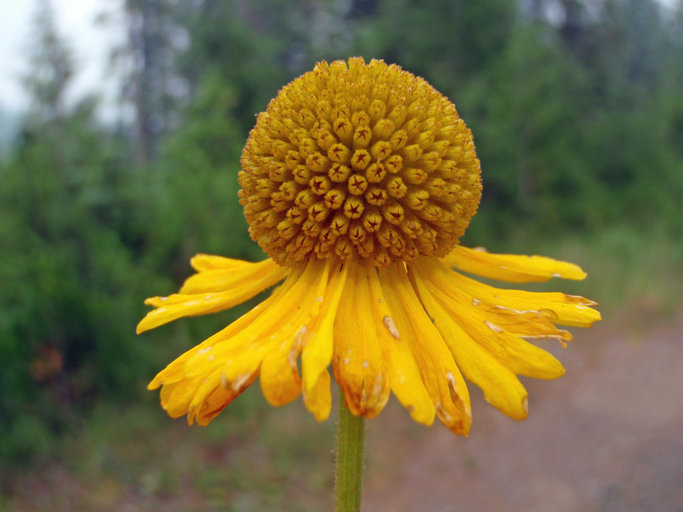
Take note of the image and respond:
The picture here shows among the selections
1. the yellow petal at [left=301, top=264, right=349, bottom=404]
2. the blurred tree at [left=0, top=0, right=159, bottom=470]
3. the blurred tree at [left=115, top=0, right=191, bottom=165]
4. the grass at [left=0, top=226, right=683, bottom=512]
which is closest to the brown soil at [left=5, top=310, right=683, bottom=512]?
the grass at [left=0, top=226, right=683, bottom=512]

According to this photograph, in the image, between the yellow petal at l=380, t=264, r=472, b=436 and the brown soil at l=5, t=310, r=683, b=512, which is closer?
the yellow petal at l=380, t=264, r=472, b=436

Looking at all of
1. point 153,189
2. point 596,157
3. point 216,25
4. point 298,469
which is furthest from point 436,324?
point 596,157

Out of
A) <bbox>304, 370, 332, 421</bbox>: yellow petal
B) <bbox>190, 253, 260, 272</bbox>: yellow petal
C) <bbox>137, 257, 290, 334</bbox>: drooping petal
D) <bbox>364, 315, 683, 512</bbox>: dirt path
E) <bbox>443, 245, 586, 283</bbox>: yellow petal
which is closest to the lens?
<bbox>304, 370, 332, 421</bbox>: yellow petal

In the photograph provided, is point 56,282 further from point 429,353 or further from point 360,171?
point 429,353

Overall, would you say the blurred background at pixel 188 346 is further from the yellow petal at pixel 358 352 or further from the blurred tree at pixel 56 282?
the yellow petal at pixel 358 352

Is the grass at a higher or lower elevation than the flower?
lower

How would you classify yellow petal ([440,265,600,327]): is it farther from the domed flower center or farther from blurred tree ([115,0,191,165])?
blurred tree ([115,0,191,165])
